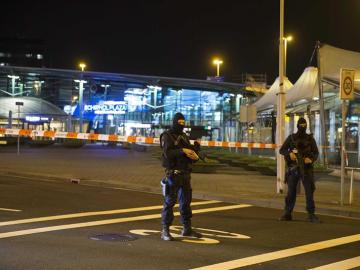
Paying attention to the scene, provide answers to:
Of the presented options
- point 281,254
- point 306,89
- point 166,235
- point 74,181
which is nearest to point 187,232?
point 166,235

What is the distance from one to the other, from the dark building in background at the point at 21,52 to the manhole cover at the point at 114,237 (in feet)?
466

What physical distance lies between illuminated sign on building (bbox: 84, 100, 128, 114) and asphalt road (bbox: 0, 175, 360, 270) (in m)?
45.2

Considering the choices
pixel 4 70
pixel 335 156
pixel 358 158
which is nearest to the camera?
pixel 358 158

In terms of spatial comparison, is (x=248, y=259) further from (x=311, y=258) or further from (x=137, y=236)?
(x=137, y=236)

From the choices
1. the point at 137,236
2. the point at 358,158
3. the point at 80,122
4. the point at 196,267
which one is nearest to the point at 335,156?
the point at 358,158

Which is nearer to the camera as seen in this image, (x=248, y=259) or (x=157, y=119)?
(x=248, y=259)

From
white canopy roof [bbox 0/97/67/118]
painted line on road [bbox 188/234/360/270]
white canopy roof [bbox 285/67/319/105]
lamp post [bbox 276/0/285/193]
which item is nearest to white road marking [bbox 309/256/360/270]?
painted line on road [bbox 188/234/360/270]

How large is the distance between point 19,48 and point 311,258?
148m

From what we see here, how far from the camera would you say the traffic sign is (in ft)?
41.6

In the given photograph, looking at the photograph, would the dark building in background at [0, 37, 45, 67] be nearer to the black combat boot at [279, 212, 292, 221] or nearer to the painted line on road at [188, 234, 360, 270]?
the black combat boot at [279, 212, 292, 221]

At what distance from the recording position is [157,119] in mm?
58594

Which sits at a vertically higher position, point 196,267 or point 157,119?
point 157,119

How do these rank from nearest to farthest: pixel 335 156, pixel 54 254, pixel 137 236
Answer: pixel 54 254 < pixel 137 236 < pixel 335 156

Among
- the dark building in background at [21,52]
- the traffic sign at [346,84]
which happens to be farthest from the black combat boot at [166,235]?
the dark building in background at [21,52]
